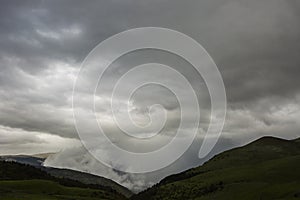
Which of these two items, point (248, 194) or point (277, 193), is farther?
point (248, 194)

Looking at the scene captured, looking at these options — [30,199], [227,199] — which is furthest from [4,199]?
[227,199]

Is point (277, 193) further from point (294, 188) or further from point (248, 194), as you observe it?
point (248, 194)

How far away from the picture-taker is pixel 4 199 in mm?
183000

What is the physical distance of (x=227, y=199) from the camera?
19875cm

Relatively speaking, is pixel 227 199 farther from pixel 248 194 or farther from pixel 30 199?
pixel 30 199

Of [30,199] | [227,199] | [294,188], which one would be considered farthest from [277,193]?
[30,199]

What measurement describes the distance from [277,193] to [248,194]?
64.0ft

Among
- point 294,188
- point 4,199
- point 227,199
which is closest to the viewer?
point 294,188

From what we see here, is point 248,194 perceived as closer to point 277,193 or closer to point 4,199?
point 277,193

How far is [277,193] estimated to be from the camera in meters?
170

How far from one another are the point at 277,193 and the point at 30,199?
126 m

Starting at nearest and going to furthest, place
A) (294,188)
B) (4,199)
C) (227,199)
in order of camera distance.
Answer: (294,188) → (4,199) → (227,199)

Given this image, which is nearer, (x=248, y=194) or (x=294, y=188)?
(x=294, y=188)

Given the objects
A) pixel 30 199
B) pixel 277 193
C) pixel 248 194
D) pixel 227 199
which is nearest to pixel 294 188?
pixel 277 193
